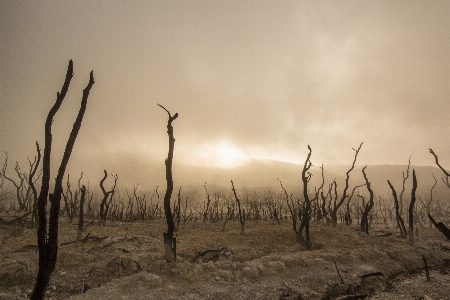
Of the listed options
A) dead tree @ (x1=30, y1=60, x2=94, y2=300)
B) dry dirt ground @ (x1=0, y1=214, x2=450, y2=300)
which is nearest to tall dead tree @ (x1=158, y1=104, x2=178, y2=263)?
dry dirt ground @ (x1=0, y1=214, x2=450, y2=300)

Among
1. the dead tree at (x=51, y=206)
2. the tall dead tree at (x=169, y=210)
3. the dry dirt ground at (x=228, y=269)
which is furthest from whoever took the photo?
the tall dead tree at (x=169, y=210)

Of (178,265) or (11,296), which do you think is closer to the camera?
(11,296)

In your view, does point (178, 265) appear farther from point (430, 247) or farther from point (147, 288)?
point (430, 247)

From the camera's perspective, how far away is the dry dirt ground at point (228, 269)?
6730 millimetres

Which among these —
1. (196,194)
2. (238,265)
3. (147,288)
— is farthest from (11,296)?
(196,194)

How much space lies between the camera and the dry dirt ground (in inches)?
265

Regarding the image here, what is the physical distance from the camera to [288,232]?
12.7m

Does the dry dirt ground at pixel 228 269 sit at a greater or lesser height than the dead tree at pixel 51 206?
lesser

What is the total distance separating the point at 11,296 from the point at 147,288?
133 inches

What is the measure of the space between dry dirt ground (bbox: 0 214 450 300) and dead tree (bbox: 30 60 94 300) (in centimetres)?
298

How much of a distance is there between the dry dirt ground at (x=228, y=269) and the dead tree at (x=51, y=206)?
2985mm

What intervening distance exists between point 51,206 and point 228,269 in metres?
6.03

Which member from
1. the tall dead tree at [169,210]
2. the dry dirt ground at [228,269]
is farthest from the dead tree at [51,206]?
the tall dead tree at [169,210]

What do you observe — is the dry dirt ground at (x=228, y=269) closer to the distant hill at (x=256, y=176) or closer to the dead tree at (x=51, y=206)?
the dead tree at (x=51, y=206)
